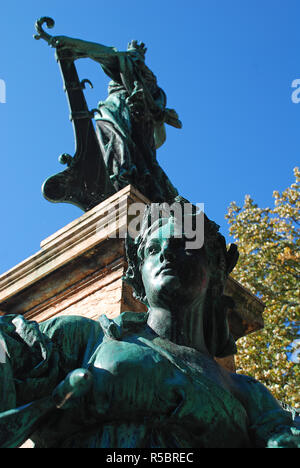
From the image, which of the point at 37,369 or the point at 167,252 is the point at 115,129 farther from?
the point at 37,369

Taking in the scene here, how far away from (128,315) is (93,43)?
428 centimetres

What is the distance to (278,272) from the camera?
13305 mm

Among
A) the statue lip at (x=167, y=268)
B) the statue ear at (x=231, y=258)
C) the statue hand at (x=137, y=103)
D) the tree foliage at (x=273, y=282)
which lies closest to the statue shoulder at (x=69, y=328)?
the statue lip at (x=167, y=268)

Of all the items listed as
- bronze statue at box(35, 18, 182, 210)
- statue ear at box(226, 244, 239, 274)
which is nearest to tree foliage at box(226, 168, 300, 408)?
bronze statue at box(35, 18, 182, 210)

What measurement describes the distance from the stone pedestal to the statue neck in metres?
0.93

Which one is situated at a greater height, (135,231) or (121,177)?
(121,177)

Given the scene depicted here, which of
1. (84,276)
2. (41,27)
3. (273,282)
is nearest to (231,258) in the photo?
(84,276)

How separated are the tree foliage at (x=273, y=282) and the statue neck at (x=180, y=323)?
7.71 meters

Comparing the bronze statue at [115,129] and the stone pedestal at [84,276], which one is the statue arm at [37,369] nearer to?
the stone pedestal at [84,276]

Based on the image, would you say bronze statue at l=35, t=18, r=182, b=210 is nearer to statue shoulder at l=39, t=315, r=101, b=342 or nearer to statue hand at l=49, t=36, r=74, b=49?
statue hand at l=49, t=36, r=74, b=49

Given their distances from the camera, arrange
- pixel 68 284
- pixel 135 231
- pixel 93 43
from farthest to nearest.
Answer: pixel 93 43
pixel 68 284
pixel 135 231

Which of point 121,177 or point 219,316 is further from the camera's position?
point 121,177
